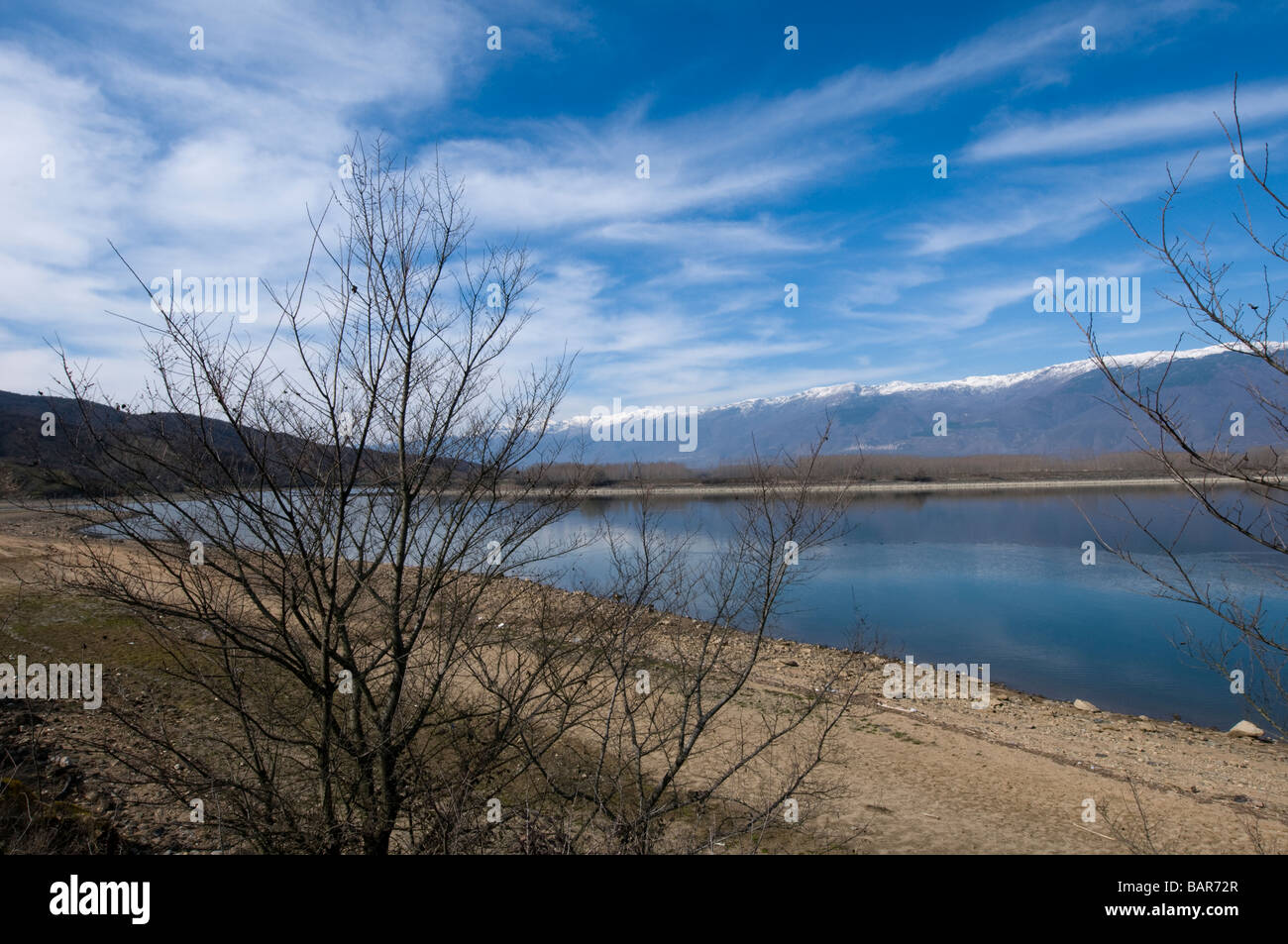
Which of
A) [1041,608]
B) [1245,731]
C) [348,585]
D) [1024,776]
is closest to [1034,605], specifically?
[1041,608]

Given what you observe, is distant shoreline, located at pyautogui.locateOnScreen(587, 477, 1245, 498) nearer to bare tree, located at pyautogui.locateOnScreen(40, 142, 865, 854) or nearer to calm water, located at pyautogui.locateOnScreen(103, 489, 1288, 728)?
A: calm water, located at pyautogui.locateOnScreen(103, 489, 1288, 728)

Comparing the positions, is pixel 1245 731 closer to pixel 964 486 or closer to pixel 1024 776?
pixel 1024 776

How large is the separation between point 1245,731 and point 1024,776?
18.4 ft

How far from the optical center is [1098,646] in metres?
18.3

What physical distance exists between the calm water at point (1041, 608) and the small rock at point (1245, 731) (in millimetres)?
921

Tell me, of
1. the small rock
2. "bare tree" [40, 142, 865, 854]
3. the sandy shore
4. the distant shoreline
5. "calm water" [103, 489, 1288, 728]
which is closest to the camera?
"bare tree" [40, 142, 865, 854]

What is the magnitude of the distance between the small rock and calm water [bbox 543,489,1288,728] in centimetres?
92

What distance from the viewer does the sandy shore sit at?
26.5 feet

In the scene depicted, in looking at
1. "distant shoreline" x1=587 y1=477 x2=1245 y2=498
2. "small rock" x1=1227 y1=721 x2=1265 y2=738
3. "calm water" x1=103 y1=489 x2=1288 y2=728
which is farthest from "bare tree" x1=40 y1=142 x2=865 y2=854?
"distant shoreline" x1=587 y1=477 x2=1245 y2=498

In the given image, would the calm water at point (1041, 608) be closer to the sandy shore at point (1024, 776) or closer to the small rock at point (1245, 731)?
the small rock at point (1245, 731)

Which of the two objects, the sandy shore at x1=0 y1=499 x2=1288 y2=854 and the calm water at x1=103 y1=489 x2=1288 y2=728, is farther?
the calm water at x1=103 y1=489 x2=1288 y2=728
